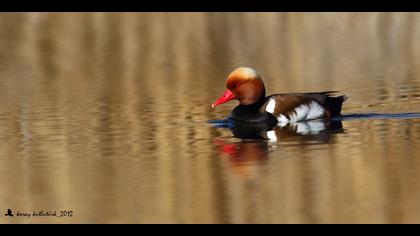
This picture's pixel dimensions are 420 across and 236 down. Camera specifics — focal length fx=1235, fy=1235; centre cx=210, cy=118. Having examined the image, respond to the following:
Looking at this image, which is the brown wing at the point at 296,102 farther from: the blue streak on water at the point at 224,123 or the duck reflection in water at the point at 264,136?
the blue streak on water at the point at 224,123

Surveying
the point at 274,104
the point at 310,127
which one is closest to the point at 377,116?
the point at 310,127

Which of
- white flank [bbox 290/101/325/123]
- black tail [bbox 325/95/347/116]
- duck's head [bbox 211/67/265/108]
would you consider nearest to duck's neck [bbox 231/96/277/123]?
duck's head [bbox 211/67/265/108]

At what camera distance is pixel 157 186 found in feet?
31.9

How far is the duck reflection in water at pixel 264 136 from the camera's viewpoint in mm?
11367

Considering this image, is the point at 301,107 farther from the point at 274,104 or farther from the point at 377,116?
the point at 377,116

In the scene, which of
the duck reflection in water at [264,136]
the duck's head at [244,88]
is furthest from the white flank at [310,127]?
the duck's head at [244,88]

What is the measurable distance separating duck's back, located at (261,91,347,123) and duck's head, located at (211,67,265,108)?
0.63 feet

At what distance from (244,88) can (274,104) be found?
1.52 ft

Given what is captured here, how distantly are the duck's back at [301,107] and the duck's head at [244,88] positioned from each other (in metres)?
0.19

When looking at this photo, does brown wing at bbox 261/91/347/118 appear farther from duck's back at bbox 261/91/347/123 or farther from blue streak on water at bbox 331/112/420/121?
blue streak on water at bbox 331/112/420/121

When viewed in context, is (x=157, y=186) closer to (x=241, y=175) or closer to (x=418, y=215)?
(x=241, y=175)

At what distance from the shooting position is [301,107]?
13.9 metres

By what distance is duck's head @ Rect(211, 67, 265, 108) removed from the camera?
14.2m
